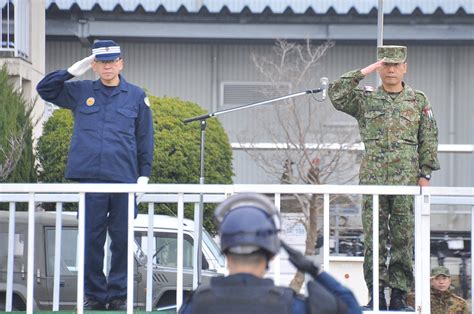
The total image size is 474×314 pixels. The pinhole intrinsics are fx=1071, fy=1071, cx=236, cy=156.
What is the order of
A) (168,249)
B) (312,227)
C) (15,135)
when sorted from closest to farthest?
1. (168,249)
2. (15,135)
3. (312,227)

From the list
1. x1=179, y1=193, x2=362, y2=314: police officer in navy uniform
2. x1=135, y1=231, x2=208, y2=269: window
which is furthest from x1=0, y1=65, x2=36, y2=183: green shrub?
x1=179, y1=193, x2=362, y2=314: police officer in navy uniform

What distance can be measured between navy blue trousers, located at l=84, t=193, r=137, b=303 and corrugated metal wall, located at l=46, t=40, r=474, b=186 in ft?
30.9

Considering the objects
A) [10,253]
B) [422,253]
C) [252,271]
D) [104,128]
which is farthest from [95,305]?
[252,271]

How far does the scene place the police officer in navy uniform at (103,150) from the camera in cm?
648

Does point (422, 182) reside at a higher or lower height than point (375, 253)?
higher

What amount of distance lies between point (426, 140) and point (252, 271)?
3.57 meters

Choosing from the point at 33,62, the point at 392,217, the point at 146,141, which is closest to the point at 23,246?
the point at 146,141

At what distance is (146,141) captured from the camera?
671 centimetres

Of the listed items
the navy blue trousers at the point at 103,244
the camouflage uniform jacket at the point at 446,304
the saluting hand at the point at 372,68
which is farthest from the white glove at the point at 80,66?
the camouflage uniform jacket at the point at 446,304

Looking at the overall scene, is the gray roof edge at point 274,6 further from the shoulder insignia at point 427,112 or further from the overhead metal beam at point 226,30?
the shoulder insignia at point 427,112

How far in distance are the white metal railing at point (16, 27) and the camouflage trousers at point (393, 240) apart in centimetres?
661

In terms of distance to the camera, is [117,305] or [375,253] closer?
[375,253]

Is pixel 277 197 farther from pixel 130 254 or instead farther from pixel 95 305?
pixel 95 305

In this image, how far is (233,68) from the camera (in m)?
15.9
